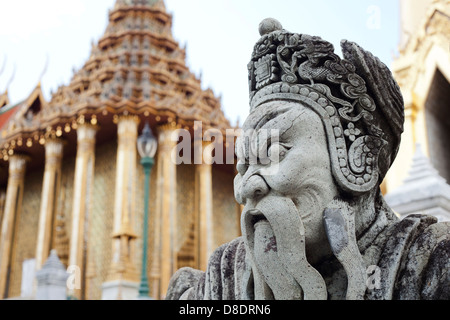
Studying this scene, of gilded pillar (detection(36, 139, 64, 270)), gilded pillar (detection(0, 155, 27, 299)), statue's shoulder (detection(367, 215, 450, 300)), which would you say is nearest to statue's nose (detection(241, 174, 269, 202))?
statue's shoulder (detection(367, 215, 450, 300))

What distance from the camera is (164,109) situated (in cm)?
1608

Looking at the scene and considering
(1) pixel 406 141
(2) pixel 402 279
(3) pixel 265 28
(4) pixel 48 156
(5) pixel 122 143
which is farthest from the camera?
(4) pixel 48 156

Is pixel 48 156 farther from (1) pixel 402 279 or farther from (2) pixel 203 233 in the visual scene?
(1) pixel 402 279

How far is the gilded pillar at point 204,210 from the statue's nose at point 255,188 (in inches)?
539

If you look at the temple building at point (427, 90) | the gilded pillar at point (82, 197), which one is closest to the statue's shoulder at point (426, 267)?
the temple building at point (427, 90)

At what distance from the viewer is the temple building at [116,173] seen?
609 inches

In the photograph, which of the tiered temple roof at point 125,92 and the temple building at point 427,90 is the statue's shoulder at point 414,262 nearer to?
the temple building at point 427,90

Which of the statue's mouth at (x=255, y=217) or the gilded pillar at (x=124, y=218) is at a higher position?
the gilded pillar at (x=124, y=218)

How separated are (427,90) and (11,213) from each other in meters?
12.6

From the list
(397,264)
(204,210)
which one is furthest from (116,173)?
(397,264)

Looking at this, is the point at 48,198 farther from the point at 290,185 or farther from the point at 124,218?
the point at 290,185

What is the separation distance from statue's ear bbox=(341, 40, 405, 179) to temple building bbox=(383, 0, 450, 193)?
31.9 feet

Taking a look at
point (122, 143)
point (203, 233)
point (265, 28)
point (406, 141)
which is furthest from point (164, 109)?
point (265, 28)
